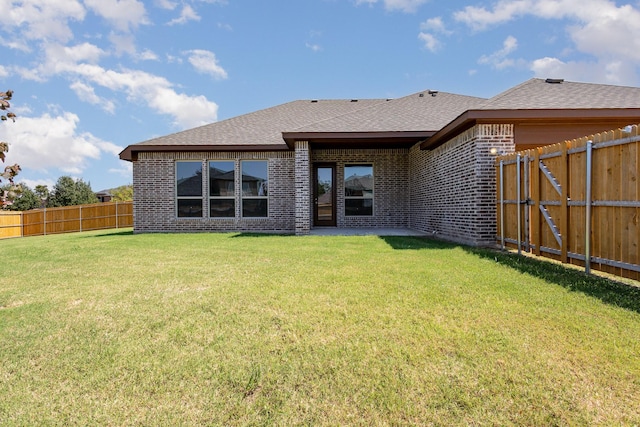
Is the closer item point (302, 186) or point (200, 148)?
point (302, 186)

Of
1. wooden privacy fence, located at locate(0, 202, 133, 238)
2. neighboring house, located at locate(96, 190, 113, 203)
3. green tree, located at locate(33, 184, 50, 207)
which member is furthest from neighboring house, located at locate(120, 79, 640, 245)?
neighboring house, located at locate(96, 190, 113, 203)

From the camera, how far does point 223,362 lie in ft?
7.75

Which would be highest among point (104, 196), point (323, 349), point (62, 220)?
point (104, 196)

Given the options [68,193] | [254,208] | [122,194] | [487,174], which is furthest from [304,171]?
[122,194]

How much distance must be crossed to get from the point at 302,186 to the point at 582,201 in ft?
22.9

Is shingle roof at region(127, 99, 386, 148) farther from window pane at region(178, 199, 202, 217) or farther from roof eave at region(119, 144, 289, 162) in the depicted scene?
window pane at region(178, 199, 202, 217)

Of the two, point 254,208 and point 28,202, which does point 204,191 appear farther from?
point 28,202

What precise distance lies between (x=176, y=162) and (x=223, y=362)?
36.9ft

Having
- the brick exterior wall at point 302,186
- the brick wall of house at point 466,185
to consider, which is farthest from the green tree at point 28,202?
the brick wall of house at point 466,185

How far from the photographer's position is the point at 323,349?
2.50 metres

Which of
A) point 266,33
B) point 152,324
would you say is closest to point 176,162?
point 266,33

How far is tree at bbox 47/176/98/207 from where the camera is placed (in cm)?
3256

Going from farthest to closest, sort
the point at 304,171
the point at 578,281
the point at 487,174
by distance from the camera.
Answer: the point at 304,171
the point at 487,174
the point at 578,281

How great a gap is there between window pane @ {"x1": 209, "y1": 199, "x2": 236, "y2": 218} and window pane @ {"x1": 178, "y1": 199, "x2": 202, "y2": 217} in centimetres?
42
